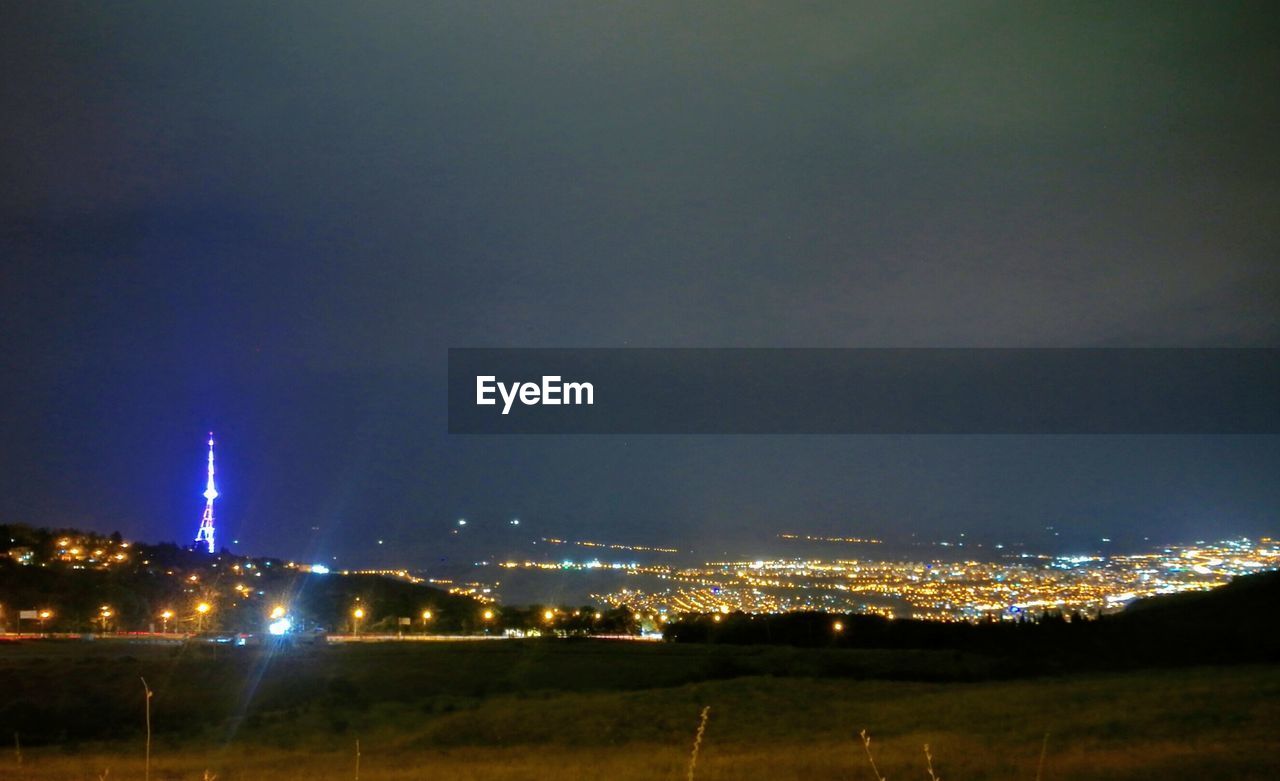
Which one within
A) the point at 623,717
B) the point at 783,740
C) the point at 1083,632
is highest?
the point at 783,740

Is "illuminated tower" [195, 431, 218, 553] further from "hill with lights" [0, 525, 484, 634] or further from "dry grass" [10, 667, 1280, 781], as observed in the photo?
"dry grass" [10, 667, 1280, 781]

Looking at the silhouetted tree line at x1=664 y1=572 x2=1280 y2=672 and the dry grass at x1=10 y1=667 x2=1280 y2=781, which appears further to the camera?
the silhouetted tree line at x1=664 y1=572 x2=1280 y2=672

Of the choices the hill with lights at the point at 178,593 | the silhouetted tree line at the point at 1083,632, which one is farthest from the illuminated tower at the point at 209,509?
the silhouetted tree line at the point at 1083,632

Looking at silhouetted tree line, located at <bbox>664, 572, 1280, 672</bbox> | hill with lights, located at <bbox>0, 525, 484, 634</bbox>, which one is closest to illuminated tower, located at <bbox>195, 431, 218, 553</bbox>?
hill with lights, located at <bbox>0, 525, 484, 634</bbox>

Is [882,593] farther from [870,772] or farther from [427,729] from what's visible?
[870,772]

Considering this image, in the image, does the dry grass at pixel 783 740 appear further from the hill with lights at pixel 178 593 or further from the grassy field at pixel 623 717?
the hill with lights at pixel 178 593

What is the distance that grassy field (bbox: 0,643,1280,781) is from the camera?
12.7 meters

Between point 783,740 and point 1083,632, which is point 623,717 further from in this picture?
point 1083,632

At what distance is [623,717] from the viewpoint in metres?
19.1

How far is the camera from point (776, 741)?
15766mm

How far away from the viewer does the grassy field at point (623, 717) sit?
12703 mm

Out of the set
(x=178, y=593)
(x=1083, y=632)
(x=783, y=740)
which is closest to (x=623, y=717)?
(x=783, y=740)

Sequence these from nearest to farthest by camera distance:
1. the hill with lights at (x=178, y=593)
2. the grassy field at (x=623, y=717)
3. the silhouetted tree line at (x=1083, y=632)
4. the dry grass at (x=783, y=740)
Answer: the dry grass at (x=783, y=740) → the grassy field at (x=623, y=717) → the silhouetted tree line at (x=1083, y=632) → the hill with lights at (x=178, y=593)

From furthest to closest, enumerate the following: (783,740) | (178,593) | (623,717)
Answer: (178,593)
(623,717)
(783,740)
